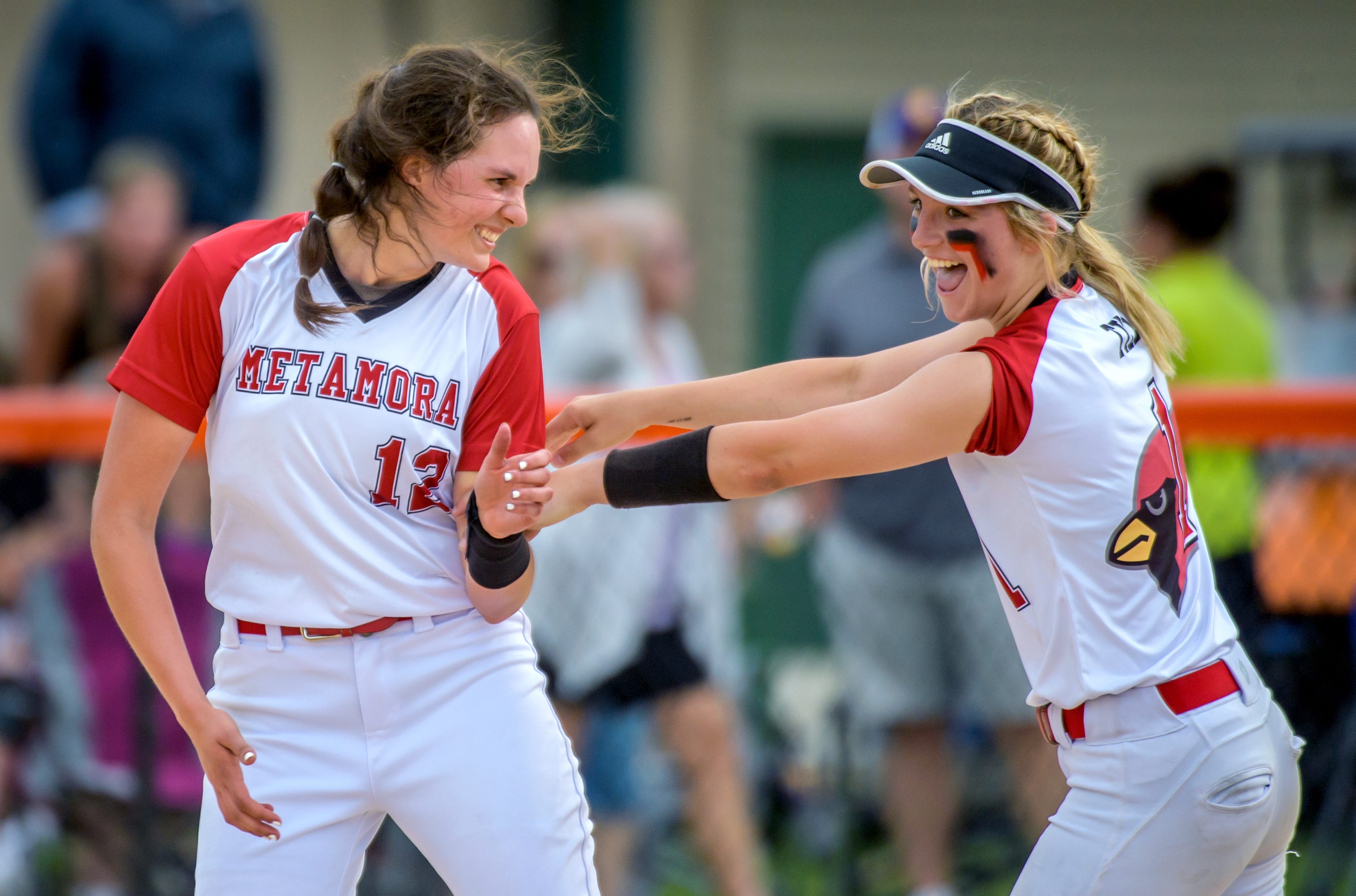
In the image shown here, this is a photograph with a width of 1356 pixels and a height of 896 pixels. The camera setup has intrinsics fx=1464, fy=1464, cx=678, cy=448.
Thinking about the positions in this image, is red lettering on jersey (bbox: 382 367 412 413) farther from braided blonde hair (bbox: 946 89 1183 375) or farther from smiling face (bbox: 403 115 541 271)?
braided blonde hair (bbox: 946 89 1183 375)

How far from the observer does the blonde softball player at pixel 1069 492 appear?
242 centimetres

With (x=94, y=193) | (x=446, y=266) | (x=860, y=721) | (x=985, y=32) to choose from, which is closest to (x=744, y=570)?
(x=860, y=721)

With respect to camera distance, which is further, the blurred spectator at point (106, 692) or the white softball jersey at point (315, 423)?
the blurred spectator at point (106, 692)

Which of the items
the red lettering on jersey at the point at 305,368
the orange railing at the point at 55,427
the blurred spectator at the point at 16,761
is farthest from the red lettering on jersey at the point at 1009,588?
the blurred spectator at the point at 16,761

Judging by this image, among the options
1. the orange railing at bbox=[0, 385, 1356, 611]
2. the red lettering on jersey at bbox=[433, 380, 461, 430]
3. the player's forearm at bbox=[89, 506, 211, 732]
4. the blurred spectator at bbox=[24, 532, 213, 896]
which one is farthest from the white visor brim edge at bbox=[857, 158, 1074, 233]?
the blurred spectator at bbox=[24, 532, 213, 896]

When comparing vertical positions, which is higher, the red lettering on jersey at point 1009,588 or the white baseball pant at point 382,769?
the red lettering on jersey at point 1009,588

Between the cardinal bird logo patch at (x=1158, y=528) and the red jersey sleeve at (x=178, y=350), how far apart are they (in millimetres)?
1537

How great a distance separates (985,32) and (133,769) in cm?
778

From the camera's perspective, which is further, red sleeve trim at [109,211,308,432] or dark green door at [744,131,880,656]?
dark green door at [744,131,880,656]

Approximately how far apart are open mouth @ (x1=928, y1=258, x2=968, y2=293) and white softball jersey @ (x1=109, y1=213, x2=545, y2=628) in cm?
79

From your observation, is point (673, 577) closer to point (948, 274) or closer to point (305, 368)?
point (948, 274)

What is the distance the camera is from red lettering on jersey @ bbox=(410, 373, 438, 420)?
97.4 inches

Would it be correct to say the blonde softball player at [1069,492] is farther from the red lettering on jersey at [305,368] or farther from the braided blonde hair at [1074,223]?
the red lettering on jersey at [305,368]

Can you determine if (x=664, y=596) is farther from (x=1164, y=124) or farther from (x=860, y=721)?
(x=1164, y=124)
